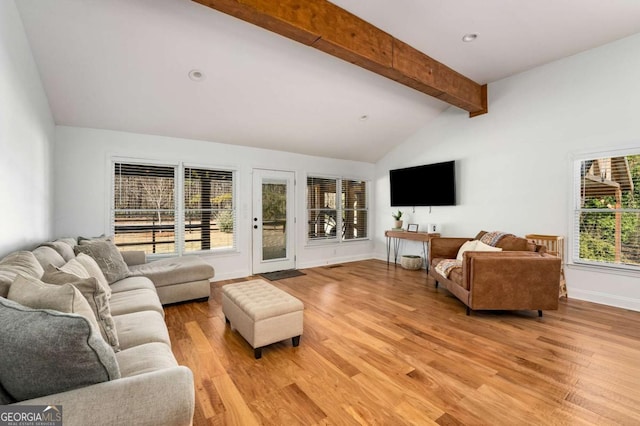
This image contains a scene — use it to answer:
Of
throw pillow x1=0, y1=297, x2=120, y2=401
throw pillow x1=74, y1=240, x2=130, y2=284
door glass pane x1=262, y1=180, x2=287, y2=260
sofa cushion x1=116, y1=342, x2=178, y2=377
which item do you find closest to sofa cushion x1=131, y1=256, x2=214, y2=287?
throw pillow x1=74, y1=240, x2=130, y2=284

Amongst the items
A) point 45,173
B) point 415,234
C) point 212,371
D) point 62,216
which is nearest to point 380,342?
point 212,371

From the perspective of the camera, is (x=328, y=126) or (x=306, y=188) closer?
(x=328, y=126)

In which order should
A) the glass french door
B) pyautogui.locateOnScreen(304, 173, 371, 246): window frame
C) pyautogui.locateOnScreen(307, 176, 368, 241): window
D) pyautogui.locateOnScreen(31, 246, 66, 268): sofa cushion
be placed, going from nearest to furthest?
1. pyautogui.locateOnScreen(31, 246, 66, 268): sofa cushion
2. the glass french door
3. pyautogui.locateOnScreen(304, 173, 371, 246): window frame
4. pyautogui.locateOnScreen(307, 176, 368, 241): window

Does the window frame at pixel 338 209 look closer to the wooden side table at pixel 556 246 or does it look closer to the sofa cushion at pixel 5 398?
the wooden side table at pixel 556 246


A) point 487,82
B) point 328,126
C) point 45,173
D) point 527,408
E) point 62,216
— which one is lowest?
point 527,408

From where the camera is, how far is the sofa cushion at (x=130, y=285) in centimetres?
270

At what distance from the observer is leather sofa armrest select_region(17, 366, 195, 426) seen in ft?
3.02

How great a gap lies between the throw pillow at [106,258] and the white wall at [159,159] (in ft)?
3.43

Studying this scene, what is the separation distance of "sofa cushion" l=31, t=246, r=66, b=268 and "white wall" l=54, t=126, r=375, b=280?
1777 mm

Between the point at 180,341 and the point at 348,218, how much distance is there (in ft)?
15.1

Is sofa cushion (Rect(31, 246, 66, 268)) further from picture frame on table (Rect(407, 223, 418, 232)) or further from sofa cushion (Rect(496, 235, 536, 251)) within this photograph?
picture frame on table (Rect(407, 223, 418, 232))

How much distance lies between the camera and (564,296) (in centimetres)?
384

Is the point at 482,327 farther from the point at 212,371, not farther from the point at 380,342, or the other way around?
the point at 212,371

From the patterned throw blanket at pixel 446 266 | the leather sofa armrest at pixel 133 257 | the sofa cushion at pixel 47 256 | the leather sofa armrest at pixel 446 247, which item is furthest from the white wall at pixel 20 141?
the leather sofa armrest at pixel 446 247
